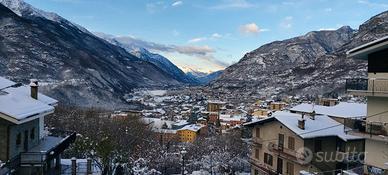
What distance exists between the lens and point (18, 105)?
57.1 feet

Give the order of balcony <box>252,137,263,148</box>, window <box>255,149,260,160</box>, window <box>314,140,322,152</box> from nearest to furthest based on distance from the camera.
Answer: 1. window <box>314,140,322,152</box>
2. balcony <box>252,137,263,148</box>
3. window <box>255,149,260,160</box>

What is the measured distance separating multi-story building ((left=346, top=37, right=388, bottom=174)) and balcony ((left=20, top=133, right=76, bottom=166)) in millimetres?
12803

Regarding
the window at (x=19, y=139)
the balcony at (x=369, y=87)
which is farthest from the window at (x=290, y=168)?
the window at (x=19, y=139)

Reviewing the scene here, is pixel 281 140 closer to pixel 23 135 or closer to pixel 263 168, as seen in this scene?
pixel 263 168

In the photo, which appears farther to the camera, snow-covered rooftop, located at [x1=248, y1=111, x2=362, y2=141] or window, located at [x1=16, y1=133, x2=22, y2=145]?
Result: snow-covered rooftop, located at [x1=248, y1=111, x2=362, y2=141]

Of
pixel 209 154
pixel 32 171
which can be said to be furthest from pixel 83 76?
pixel 32 171

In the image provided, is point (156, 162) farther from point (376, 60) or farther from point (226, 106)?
point (226, 106)

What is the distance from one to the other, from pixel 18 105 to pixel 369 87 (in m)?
13.8

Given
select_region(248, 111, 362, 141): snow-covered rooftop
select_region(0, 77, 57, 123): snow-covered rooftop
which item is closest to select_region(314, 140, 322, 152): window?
select_region(248, 111, 362, 141): snow-covered rooftop

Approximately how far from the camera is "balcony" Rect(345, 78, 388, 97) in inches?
593

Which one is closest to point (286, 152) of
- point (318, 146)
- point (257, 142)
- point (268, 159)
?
point (318, 146)

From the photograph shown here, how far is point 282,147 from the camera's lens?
98.0 feet

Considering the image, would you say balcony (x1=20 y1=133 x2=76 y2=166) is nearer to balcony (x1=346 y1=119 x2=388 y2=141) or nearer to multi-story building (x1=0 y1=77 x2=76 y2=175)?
multi-story building (x1=0 y1=77 x2=76 y2=175)

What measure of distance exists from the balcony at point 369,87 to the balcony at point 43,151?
12.7 meters
